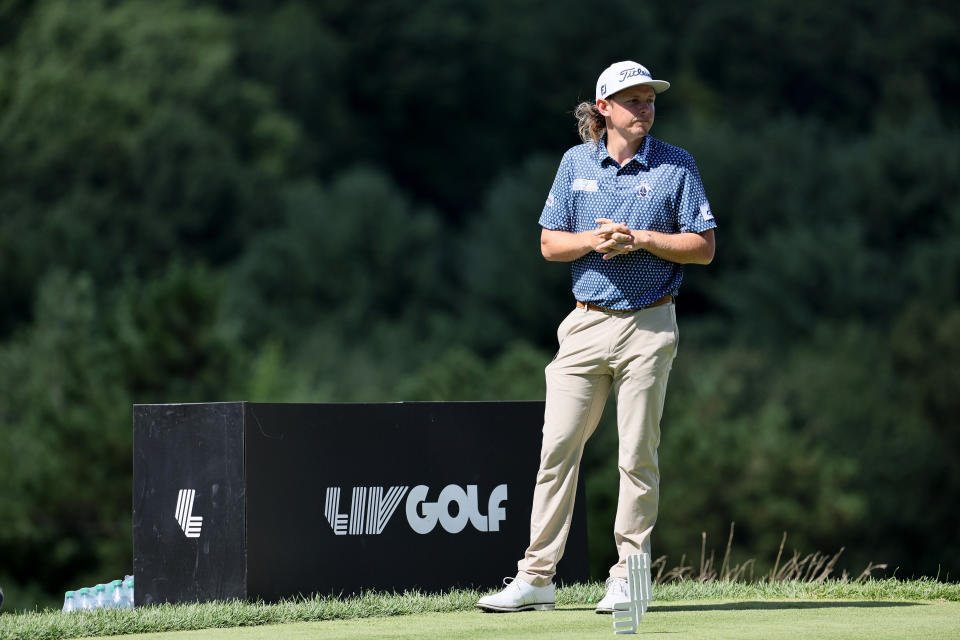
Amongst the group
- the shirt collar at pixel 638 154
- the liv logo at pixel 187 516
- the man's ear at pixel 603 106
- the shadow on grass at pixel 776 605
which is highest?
the man's ear at pixel 603 106

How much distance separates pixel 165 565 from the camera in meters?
6.66

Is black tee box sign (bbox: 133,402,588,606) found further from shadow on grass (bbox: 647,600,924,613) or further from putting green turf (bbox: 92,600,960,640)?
shadow on grass (bbox: 647,600,924,613)

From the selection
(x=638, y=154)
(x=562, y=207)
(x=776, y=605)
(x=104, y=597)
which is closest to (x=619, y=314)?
(x=562, y=207)

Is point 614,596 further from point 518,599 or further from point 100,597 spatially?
point 100,597

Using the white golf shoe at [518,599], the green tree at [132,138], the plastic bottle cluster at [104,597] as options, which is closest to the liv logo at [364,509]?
the white golf shoe at [518,599]

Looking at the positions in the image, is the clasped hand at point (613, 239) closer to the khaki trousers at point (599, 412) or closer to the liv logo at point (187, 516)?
the khaki trousers at point (599, 412)

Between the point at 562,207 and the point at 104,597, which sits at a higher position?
the point at 562,207

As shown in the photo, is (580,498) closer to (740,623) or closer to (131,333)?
(740,623)

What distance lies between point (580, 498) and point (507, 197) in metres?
43.8

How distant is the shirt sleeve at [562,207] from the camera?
6094 mm

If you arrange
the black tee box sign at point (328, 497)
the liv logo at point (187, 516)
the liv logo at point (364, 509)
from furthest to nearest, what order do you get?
1. the liv logo at point (364, 509)
2. the liv logo at point (187, 516)
3. the black tee box sign at point (328, 497)

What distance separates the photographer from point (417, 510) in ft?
22.4

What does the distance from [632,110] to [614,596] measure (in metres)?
1.73

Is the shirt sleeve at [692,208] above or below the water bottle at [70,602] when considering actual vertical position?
above
